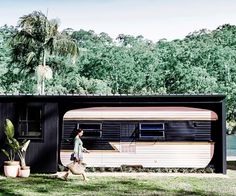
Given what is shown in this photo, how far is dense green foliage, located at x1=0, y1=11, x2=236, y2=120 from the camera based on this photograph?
43344mm

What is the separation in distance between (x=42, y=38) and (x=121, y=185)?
22.1 meters

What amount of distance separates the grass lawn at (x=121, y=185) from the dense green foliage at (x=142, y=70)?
23549 mm

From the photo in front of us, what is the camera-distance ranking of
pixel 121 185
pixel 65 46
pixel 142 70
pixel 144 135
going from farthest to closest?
pixel 142 70
pixel 65 46
pixel 144 135
pixel 121 185

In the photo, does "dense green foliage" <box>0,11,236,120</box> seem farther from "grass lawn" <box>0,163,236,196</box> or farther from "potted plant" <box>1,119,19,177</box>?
"grass lawn" <box>0,163,236,196</box>

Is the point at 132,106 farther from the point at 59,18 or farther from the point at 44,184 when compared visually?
the point at 59,18

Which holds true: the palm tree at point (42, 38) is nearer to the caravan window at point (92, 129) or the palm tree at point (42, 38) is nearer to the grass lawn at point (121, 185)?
the caravan window at point (92, 129)

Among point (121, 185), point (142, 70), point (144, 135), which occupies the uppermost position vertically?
point (142, 70)

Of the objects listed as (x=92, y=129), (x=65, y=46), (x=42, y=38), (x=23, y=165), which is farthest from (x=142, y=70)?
(x=23, y=165)

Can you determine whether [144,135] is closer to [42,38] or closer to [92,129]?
Answer: [92,129]

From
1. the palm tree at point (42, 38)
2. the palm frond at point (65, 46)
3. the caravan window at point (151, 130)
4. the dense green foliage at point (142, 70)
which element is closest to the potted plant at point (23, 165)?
the caravan window at point (151, 130)

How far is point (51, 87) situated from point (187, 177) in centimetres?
2913

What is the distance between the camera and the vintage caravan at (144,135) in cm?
1684

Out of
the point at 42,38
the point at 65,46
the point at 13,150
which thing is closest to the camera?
the point at 13,150

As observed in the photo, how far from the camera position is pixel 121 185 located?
13.7 metres
